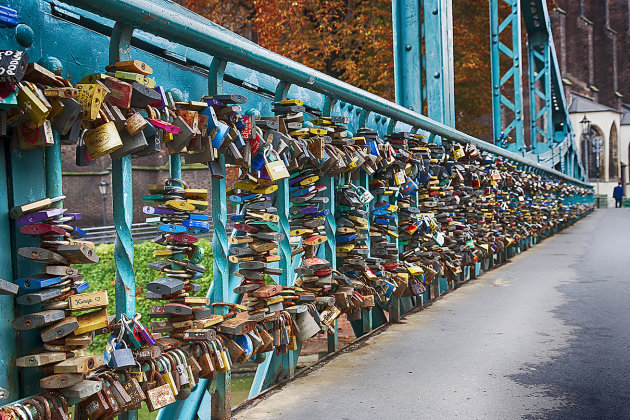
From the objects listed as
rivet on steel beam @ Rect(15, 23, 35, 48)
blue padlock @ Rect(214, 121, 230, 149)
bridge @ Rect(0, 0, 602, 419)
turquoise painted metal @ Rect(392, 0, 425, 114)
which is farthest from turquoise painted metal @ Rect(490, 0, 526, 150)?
rivet on steel beam @ Rect(15, 23, 35, 48)

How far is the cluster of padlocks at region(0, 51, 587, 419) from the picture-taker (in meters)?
1.81

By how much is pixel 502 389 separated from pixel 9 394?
221 centimetres

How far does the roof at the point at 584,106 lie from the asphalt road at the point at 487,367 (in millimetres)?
59029

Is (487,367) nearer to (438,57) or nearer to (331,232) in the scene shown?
(331,232)

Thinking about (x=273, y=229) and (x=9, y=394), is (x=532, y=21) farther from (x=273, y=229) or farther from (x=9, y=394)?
(x=9, y=394)

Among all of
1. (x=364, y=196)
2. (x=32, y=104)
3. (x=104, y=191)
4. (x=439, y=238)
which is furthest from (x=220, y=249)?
(x=104, y=191)

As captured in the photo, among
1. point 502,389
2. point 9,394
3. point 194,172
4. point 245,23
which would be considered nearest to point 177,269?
point 9,394

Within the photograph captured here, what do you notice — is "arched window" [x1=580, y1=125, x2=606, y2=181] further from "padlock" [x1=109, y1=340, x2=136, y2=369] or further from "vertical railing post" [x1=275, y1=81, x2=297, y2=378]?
"padlock" [x1=109, y1=340, x2=136, y2=369]

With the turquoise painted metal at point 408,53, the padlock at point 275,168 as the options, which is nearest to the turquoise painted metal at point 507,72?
the turquoise painted metal at point 408,53

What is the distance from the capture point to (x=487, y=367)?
3604 mm

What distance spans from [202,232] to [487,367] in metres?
1.89

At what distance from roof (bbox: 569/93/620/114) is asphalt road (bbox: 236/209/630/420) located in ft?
194

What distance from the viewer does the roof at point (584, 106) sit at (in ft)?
199

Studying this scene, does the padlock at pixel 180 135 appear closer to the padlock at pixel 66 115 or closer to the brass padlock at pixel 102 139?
the brass padlock at pixel 102 139
